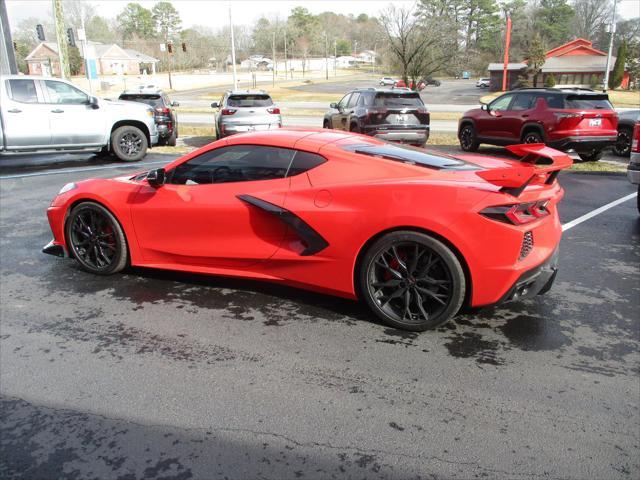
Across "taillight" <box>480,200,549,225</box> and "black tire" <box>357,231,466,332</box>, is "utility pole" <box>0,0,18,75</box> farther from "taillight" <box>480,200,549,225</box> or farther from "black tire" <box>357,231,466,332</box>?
"taillight" <box>480,200,549,225</box>

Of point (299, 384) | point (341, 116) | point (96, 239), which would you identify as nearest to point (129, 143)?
point (341, 116)

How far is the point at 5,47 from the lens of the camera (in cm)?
1648

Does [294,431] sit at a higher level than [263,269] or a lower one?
lower

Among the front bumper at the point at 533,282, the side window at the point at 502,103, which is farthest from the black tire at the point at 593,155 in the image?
the front bumper at the point at 533,282

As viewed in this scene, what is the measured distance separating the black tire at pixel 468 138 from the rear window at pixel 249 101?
5556 mm

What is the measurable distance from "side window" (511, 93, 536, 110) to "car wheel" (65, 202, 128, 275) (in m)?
11.6

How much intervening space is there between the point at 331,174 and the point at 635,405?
243cm

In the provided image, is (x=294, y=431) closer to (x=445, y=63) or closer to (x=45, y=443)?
(x=45, y=443)

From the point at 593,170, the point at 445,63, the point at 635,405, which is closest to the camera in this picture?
the point at 635,405

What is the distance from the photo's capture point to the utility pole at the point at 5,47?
16.3m

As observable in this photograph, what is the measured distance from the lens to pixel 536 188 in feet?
12.8

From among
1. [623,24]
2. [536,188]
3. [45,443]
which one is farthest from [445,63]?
[623,24]

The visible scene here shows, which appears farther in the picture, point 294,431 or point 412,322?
point 412,322

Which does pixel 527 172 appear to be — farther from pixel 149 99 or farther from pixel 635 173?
pixel 149 99
